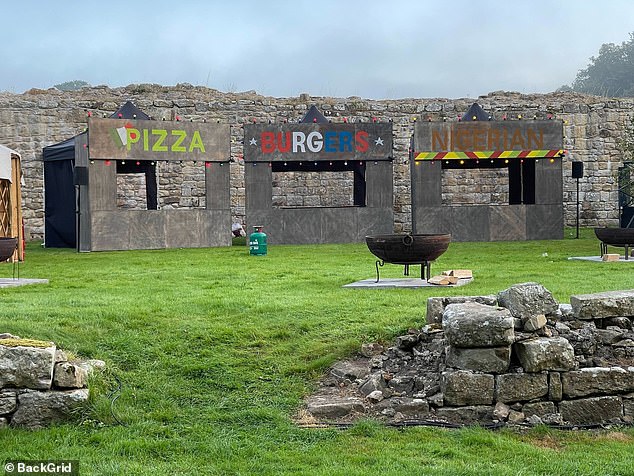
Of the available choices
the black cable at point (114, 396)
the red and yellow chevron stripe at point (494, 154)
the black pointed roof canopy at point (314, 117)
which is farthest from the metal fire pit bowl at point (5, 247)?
the black pointed roof canopy at point (314, 117)

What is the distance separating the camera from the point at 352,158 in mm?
21094

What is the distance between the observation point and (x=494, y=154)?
20672 millimetres

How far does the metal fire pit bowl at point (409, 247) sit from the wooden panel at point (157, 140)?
10.6m

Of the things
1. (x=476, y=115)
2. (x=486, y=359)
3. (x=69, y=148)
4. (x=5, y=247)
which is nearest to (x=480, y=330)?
(x=486, y=359)

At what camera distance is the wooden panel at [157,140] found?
63.4 ft

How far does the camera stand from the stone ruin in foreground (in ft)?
19.8

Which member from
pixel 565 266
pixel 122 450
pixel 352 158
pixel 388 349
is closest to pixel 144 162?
pixel 352 158

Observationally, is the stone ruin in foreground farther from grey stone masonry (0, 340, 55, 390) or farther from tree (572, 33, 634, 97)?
tree (572, 33, 634, 97)

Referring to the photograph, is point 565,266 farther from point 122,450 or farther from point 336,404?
point 122,450

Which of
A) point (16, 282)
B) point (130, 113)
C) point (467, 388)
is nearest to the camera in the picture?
point (467, 388)

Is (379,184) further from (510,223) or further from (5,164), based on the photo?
(5,164)

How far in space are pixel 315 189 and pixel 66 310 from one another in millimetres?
18955

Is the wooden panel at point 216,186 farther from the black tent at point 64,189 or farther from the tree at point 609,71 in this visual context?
the tree at point 609,71

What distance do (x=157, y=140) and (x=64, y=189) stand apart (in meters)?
3.36
